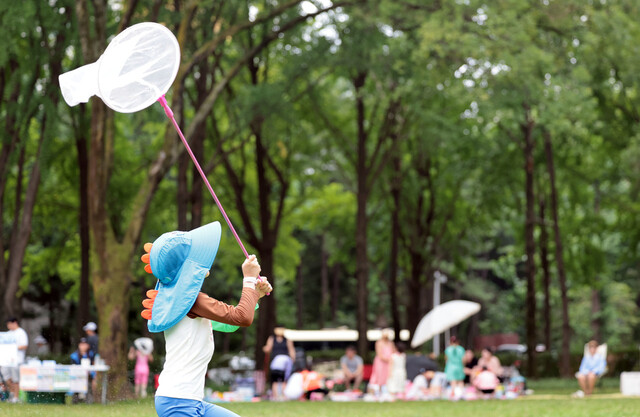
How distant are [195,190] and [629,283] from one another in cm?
4768

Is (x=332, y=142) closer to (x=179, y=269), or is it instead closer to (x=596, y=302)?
(x=596, y=302)

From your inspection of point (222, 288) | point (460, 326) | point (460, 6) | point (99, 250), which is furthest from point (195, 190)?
point (460, 326)

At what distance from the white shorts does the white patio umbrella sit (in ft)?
55.7

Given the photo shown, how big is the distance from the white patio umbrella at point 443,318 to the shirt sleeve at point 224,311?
26335 millimetres

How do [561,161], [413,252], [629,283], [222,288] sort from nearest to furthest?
[561,161] < [413,252] < [222,288] < [629,283]

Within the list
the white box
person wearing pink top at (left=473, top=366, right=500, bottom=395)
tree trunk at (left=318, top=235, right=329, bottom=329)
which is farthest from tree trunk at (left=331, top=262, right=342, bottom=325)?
person wearing pink top at (left=473, top=366, right=500, bottom=395)

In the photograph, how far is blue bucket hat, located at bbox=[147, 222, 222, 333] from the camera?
18.1 feet

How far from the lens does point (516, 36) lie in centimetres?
1958

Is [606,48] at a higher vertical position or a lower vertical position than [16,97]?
higher

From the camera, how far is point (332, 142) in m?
35.8

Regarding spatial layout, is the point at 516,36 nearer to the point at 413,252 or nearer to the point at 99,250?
the point at 99,250

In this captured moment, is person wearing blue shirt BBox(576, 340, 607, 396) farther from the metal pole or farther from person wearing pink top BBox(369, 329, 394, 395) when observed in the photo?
the metal pole

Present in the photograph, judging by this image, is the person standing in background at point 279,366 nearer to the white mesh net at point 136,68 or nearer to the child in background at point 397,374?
the child in background at point 397,374

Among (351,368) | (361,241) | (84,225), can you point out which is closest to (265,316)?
(361,241)
